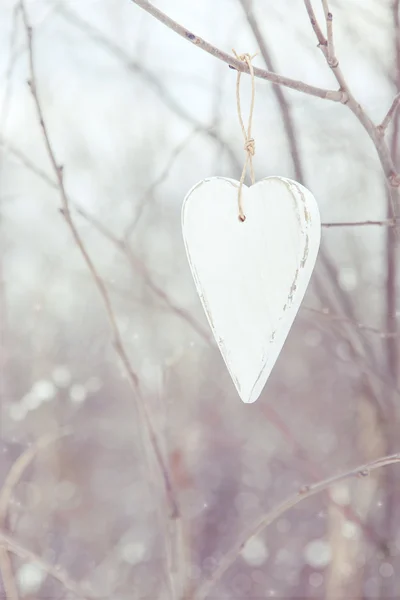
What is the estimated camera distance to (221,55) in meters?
0.30

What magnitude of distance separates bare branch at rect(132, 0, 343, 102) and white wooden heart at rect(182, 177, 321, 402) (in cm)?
6

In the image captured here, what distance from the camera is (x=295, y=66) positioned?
2.75 feet

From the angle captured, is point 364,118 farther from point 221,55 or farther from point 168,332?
point 168,332

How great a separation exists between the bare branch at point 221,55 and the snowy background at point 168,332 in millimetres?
448

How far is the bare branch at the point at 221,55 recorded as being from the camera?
0.29m

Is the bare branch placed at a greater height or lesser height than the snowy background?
greater

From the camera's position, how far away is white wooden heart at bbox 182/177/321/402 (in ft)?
1.18

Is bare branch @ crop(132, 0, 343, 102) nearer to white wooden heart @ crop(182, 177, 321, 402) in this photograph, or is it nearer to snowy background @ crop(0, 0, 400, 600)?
white wooden heart @ crop(182, 177, 321, 402)

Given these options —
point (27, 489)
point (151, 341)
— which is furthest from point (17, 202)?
point (27, 489)

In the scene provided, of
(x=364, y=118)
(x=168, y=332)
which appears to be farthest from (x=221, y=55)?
(x=168, y=332)

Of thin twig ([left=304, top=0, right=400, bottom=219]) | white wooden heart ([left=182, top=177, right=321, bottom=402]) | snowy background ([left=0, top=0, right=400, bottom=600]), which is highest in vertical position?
thin twig ([left=304, top=0, right=400, bottom=219])

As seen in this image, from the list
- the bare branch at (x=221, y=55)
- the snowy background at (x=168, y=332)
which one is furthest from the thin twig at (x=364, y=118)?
the snowy background at (x=168, y=332)

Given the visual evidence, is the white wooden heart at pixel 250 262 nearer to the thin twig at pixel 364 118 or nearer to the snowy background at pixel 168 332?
the thin twig at pixel 364 118

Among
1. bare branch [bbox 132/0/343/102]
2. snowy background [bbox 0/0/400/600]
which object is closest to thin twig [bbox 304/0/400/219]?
bare branch [bbox 132/0/343/102]
